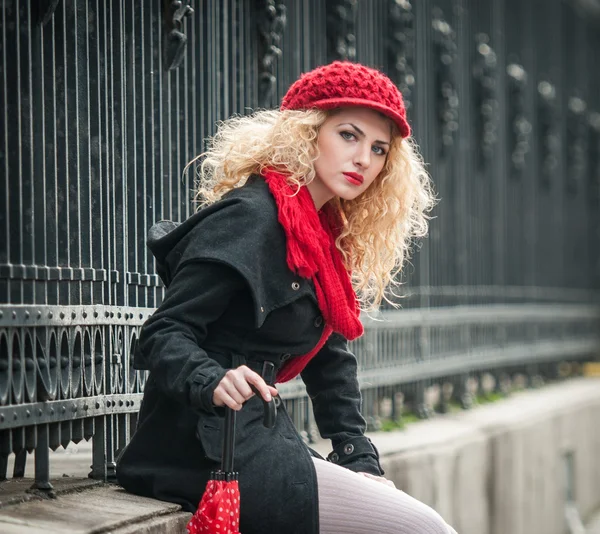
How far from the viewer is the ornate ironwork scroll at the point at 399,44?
25.8 ft

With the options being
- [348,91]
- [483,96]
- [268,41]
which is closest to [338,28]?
[268,41]

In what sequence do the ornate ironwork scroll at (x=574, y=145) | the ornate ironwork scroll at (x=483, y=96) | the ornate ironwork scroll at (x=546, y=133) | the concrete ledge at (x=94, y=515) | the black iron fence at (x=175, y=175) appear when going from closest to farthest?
the concrete ledge at (x=94, y=515) < the black iron fence at (x=175, y=175) < the ornate ironwork scroll at (x=483, y=96) < the ornate ironwork scroll at (x=546, y=133) < the ornate ironwork scroll at (x=574, y=145)

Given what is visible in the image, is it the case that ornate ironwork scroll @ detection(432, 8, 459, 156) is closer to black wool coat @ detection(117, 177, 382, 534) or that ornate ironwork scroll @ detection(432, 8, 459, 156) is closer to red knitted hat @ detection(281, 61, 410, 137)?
red knitted hat @ detection(281, 61, 410, 137)

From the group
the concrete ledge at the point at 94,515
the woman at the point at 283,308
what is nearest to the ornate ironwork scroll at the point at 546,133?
the woman at the point at 283,308

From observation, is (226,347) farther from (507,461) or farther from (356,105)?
(507,461)

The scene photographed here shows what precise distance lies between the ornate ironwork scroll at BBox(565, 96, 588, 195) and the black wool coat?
1012cm

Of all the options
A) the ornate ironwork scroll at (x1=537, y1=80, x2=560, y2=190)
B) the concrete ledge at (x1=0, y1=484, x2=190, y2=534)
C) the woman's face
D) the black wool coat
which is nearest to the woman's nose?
the woman's face

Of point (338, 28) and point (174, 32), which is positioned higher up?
point (338, 28)

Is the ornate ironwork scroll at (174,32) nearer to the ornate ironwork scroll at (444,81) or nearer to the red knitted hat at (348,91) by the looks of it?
the red knitted hat at (348,91)

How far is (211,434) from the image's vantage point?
3.61 metres

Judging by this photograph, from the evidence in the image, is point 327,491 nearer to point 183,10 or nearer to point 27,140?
point 27,140

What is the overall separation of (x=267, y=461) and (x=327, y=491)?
0.19m

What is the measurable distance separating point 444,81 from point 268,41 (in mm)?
3110

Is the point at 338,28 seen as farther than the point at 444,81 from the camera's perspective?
No
